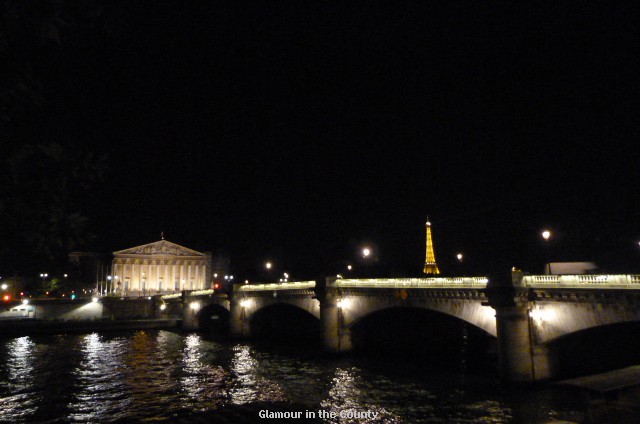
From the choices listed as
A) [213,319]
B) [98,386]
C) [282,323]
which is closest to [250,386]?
[98,386]

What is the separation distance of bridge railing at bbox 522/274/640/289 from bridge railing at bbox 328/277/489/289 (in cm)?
329

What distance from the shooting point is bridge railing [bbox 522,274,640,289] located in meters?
24.5

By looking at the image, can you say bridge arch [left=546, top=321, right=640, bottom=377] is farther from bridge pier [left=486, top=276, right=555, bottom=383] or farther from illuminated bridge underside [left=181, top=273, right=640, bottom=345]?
illuminated bridge underside [left=181, top=273, right=640, bottom=345]

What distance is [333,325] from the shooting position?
1874 inches

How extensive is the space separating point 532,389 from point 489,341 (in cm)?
2379

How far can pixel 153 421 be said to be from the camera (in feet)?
85.0

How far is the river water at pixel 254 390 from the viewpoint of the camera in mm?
25781

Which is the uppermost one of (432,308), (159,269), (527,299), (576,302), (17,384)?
(159,269)

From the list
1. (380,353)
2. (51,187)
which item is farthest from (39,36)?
(380,353)

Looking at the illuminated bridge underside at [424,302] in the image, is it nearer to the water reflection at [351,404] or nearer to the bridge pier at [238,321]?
the water reflection at [351,404]

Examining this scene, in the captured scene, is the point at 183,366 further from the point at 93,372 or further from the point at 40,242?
the point at 40,242

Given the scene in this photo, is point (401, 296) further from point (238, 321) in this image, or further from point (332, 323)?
point (238, 321)

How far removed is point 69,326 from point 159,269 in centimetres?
9286

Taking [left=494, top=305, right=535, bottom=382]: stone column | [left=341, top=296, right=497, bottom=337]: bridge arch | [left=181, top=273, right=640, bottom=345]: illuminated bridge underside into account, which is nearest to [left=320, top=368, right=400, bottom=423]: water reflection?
[left=341, top=296, right=497, bottom=337]: bridge arch
